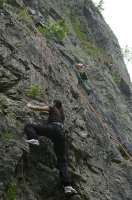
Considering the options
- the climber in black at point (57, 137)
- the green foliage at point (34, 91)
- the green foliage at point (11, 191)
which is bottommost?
the green foliage at point (11, 191)

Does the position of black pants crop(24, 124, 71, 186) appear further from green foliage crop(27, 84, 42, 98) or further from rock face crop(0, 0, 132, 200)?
green foliage crop(27, 84, 42, 98)

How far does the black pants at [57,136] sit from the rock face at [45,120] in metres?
0.24

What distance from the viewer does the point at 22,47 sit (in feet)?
31.2

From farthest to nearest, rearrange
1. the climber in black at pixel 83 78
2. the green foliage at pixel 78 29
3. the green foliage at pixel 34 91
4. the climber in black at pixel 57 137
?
the green foliage at pixel 78 29 → the climber in black at pixel 83 78 → the green foliage at pixel 34 91 → the climber in black at pixel 57 137

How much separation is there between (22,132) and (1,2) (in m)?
6.31

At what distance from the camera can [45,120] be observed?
299 inches

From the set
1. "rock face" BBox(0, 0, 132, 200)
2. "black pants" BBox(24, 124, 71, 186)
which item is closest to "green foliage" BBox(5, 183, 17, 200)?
"rock face" BBox(0, 0, 132, 200)

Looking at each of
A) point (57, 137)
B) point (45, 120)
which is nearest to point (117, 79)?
point (45, 120)

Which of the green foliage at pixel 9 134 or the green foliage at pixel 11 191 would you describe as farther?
the green foliage at pixel 9 134

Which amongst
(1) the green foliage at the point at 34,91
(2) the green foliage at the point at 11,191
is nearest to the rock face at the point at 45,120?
(2) the green foliage at the point at 11,191

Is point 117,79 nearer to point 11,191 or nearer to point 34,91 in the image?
point 34,91

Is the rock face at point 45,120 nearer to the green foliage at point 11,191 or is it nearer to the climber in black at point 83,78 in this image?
the green foliage at point 11,191

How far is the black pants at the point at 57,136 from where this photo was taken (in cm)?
633

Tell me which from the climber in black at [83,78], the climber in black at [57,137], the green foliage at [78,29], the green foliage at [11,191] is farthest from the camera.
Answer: the green foliage at [78,29]
